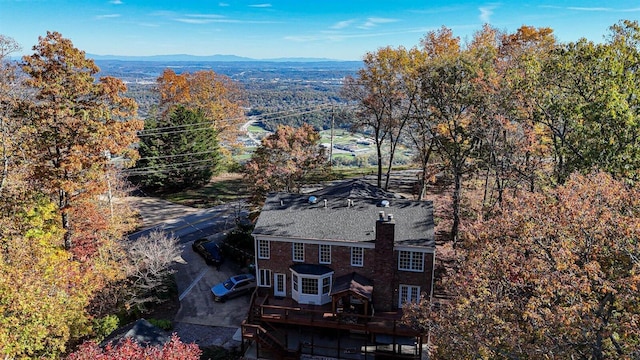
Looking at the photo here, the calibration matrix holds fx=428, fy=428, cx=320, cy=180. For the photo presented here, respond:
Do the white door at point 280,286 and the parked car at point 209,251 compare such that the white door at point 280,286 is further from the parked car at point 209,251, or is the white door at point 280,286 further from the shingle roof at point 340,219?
the parked car at point 209,251

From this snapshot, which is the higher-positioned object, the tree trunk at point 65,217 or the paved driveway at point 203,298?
the tree trunk at point 65,217

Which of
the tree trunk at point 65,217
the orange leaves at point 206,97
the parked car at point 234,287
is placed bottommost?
the parked car at point 234,287

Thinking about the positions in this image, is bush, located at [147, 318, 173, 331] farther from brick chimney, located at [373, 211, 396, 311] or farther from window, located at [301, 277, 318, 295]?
brick chimney, located at [373, 211, 396, 311]

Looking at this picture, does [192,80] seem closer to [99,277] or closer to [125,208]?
[125,208]

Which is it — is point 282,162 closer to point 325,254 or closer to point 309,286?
point 325,254

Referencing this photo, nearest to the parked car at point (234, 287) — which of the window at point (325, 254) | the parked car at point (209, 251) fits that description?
the parked car at point (209, 251)

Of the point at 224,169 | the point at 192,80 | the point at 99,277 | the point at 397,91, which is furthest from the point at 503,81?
the point at 192,80

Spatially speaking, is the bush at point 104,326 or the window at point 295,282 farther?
the window at point 295,282
